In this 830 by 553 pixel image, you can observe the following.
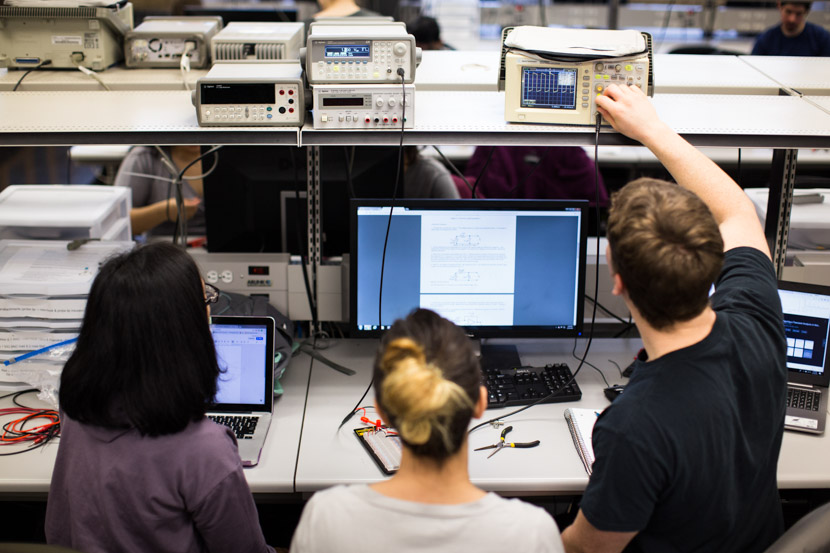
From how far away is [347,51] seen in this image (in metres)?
1.72

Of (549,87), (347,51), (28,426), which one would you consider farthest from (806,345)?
(28,426)

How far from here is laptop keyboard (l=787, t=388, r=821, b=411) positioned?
1.88 m

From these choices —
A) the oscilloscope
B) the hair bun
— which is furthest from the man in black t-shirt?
the oscilloscope

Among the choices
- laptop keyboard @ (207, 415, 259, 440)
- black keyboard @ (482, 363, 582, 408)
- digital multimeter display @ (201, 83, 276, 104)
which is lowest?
laptop keyboard @ (207, 415, 259, 440)

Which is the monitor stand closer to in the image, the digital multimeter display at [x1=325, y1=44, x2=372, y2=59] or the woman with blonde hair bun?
the digital multimeter display at [x1=325, y1=44, x2=372, y2=59]

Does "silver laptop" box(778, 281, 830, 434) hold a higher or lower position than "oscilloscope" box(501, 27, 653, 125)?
lower

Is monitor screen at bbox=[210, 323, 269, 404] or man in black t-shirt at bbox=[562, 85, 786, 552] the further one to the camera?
monitor screen at bbox=[210, 323, 269, 404]

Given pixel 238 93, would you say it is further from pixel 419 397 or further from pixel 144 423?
pixel 419 397

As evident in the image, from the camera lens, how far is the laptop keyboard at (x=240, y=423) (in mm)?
1771

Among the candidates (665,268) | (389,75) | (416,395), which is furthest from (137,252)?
(665,268)

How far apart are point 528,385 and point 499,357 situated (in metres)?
0.16

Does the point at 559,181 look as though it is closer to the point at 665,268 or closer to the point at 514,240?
the point at 514,240

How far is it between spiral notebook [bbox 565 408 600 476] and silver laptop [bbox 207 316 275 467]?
0.68m

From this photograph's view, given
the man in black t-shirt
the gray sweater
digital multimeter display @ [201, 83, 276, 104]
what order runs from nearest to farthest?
the man in black t-shirt, the gray sweater, digital multimeter display @ [201, 83, 276, 104]
